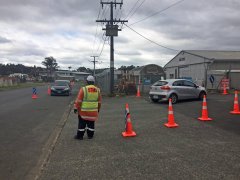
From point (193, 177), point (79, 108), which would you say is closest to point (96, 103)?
point (79, 108)

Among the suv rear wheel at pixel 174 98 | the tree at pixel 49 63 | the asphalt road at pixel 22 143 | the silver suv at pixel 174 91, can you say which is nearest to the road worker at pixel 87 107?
the asphalt road at pixel 22 143

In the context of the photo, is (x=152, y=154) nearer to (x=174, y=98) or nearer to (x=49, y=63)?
(x=174, y=98)

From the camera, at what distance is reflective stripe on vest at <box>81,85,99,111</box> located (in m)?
8.40

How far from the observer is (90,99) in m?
8.45

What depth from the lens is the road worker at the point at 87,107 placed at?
838cm

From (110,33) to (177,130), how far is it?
20.9 m

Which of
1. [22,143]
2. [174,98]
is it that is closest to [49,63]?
[174,98]

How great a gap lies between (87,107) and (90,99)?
0.22 metres

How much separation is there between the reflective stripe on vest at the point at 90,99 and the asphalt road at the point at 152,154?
830 mm

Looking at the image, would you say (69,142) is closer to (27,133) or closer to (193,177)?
(27,133)

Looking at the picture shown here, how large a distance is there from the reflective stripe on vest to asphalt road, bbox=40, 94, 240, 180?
83cm

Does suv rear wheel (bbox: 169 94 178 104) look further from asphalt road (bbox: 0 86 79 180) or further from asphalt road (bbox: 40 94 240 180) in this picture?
asphalt road (bbox: 40 94 240 180)

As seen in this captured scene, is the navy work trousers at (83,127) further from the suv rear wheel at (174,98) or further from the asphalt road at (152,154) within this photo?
the suv rear wheel at (174,98)

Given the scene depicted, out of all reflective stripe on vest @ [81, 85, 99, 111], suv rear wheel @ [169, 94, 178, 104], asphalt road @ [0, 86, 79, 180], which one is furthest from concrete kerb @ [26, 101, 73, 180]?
suv rear wheel @ [169, 94, 178, 104]
